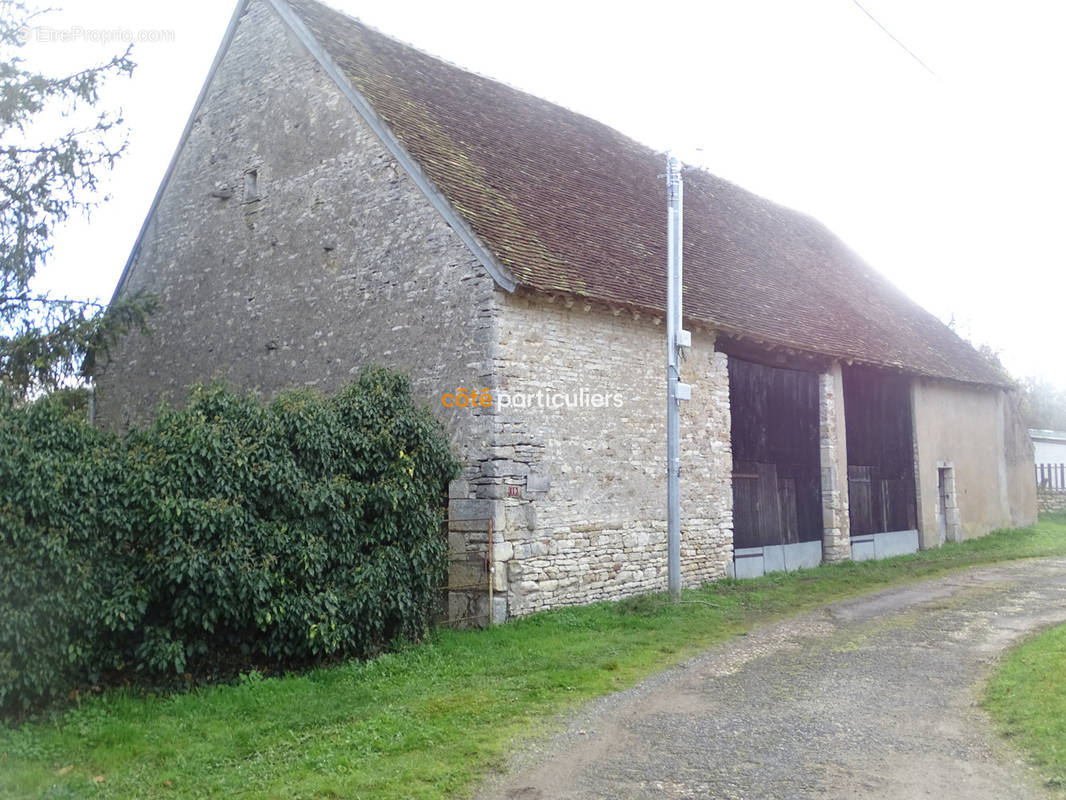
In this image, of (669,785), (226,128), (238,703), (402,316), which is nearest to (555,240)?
(402,316)

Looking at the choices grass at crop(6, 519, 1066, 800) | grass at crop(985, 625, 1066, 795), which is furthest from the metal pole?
grass at crop(985, 625, 1066, 795)

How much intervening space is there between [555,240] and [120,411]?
859cm

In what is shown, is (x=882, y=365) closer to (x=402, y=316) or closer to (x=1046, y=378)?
(x=402, y=316)

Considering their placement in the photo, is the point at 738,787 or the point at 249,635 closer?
the point at 738,787

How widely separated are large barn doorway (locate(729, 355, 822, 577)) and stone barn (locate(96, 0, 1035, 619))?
5cm

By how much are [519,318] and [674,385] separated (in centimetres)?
218

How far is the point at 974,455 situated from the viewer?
21.7 meters

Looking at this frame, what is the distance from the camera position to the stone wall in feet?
36.1

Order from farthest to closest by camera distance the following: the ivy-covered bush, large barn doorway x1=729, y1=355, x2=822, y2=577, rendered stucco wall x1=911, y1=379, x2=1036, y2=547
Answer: rendered stucco wall x1=911, y1=379, x2=1036, y2=547
large barn doorway x1=729, y1=355, x2=822, y2=577
the ivy-covered bush

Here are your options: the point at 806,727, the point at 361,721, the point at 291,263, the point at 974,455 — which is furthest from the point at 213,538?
A: the point at 974,455

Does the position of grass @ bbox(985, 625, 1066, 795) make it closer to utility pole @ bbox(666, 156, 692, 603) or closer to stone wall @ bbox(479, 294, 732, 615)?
utility pole @ bbox(666, 156, 692, 603)

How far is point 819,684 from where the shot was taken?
7.89 metres

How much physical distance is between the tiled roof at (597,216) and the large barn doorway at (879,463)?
711 millimetres

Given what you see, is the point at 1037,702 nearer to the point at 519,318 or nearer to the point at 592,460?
the point at 592,460
